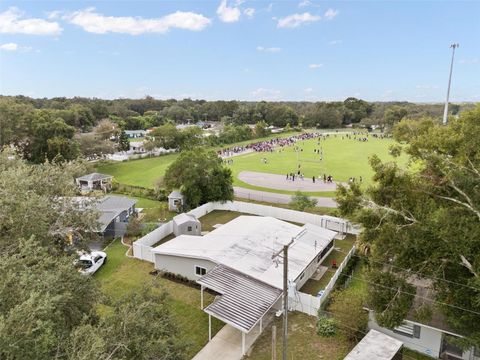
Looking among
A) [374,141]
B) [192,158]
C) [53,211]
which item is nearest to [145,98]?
[374,141]

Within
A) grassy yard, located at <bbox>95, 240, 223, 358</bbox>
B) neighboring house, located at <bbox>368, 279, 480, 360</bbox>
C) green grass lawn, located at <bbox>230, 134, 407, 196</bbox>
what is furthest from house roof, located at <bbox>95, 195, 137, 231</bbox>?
neighboring house, located at <bbox>368, 279, 480, 360</bbox>

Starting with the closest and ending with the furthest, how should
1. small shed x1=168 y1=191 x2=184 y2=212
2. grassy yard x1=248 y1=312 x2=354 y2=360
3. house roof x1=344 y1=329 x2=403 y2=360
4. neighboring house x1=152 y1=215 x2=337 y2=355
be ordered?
house roof x1=344 y1=329 x2=403 y2=360 < grassy yard x1=248 y1=312 x2=354 y2=360 < neighboring house x1=152 y1=215 x2=337 y2=355 < small shed x1=168 y1=191 x2=184 y2=212

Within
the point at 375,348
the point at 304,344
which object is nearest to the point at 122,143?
the point at 304,344

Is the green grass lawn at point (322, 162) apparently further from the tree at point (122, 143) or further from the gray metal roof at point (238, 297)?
the gray metal roof at point (238, 297)

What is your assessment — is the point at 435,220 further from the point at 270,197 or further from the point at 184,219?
the point at 270,197

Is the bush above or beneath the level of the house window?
beneath

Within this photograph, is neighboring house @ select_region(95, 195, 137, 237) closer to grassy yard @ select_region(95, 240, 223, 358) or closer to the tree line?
grassy yard @ select_region(95, 240, 223, 358)

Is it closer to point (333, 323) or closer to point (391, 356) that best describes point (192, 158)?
point (333, 323)
